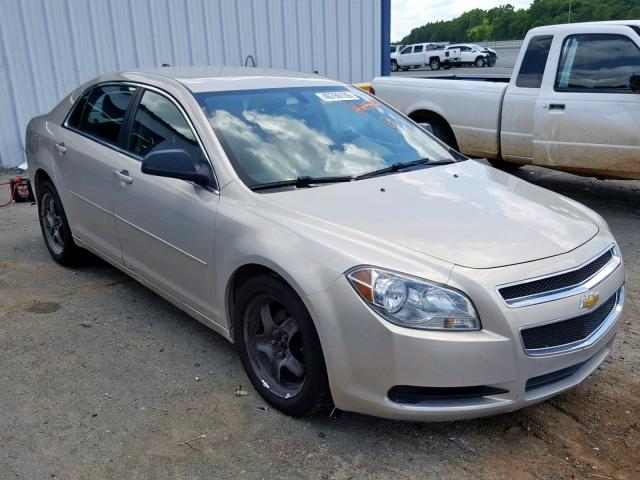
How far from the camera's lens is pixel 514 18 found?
100938 millimetres

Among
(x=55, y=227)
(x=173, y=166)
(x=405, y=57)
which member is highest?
(x=173, y=166)

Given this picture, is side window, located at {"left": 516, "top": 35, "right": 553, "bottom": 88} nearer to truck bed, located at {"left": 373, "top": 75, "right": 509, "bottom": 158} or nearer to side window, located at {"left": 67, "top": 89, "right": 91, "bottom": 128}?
truck bed, located at {"left": 373, "top": 75, "right": 509, "bottom": 158}

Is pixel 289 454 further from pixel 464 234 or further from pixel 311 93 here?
pixel 311 93

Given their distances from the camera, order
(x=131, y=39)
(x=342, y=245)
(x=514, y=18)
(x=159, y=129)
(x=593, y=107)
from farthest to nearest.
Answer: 1. (x=514, y=18)
2. (x=131, y=39)
3. (x=593, y=107)
4. (x=159, y=129)
5. (x=342, y=245)

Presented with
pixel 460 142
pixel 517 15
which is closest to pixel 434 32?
pixel 517 15

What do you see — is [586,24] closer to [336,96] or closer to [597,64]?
[597,64]

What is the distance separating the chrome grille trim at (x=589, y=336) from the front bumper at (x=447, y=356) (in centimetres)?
1

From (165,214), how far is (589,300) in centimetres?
231

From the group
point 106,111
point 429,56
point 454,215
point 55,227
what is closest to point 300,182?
point 454,215

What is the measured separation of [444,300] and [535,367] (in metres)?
0.49

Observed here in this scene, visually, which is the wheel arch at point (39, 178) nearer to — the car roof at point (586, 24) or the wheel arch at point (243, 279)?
the wheel arch at point (243, 279)

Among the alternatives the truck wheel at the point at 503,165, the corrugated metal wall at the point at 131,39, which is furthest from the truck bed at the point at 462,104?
the corrugated metal wall at the point at 131,39

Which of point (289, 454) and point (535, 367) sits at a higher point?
point (535, 367)

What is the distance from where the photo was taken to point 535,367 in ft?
8.56
